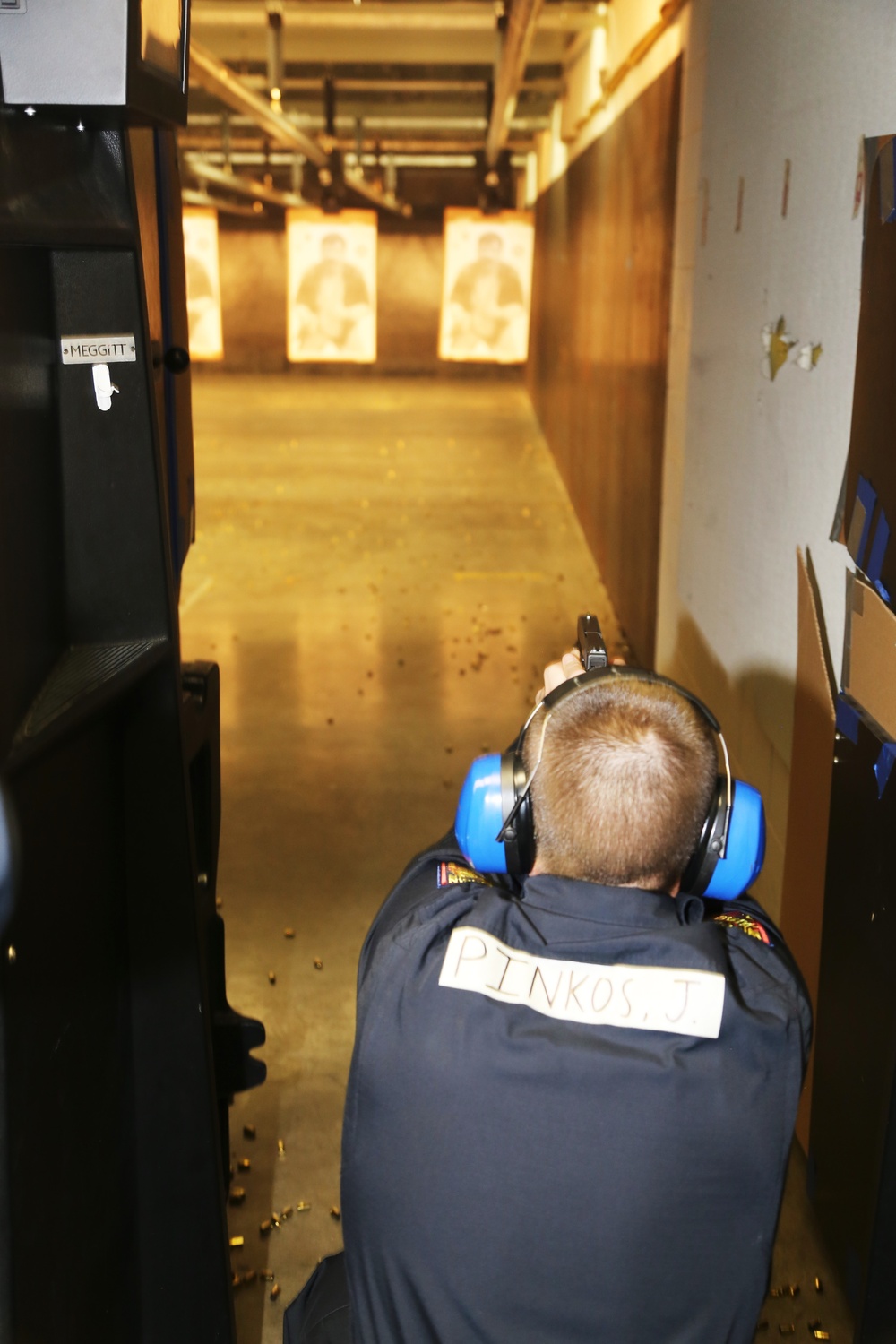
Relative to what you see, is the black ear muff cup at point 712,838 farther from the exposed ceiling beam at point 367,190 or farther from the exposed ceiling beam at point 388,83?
the exposed ceiling beam at point 367,190

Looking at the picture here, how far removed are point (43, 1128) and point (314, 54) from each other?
906cm

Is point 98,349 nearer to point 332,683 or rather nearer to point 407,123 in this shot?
point 332,683

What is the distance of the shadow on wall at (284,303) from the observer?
16.7 meters

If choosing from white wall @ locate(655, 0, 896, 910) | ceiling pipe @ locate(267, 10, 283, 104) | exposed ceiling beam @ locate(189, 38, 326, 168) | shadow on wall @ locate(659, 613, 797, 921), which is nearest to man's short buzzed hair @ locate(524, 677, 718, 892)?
white wall @ locate(655, 0, 896, 910)

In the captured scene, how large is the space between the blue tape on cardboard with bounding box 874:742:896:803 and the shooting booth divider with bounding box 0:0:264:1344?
98cm

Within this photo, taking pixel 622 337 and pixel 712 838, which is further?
pixel 622 337

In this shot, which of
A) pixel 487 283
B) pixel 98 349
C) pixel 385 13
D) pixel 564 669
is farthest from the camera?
pixel 487 283

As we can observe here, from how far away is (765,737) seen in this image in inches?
111

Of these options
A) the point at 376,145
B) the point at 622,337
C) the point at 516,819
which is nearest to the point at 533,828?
the point at 516,819

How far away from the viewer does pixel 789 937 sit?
243cm

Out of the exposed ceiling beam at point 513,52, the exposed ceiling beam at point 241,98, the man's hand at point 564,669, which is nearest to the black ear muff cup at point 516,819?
the man's hand at point 564,669

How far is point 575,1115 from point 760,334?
7.65 ft

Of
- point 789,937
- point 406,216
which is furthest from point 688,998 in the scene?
point 406,216

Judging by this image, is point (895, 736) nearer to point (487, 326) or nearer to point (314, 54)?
point (314, 54)
